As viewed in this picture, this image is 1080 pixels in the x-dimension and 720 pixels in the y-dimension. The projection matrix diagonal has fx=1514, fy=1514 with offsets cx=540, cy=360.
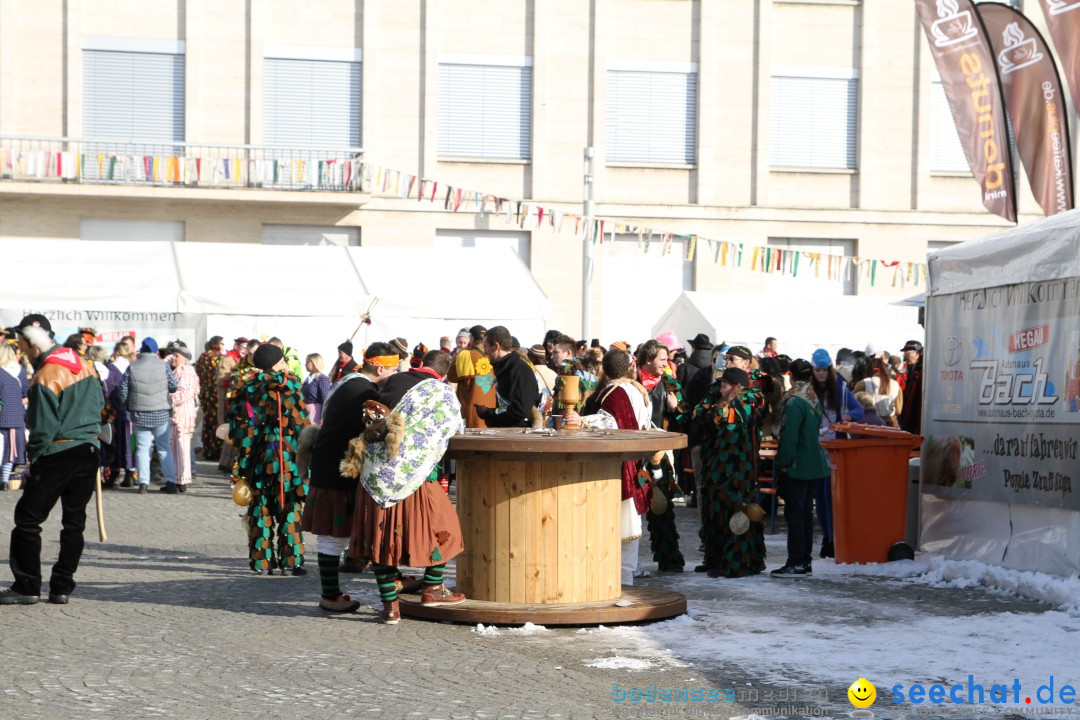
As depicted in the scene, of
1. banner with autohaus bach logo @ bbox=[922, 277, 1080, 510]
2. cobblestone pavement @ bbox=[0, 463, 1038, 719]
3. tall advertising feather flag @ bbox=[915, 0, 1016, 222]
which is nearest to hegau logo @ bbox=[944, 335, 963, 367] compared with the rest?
banner with autohaus bach logo @ bbox=[922, 277, 1080, 510]

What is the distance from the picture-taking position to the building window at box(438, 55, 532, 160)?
114 ft

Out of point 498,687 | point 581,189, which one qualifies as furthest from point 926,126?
point 498,687

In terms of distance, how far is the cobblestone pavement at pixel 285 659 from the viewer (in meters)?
6.77

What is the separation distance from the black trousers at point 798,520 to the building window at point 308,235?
23.7 meters

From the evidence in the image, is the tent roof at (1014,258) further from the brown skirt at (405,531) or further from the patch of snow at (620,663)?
the brown skirt at (405,531)

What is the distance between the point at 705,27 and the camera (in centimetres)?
3534

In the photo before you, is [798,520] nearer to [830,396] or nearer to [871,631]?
[830,396]

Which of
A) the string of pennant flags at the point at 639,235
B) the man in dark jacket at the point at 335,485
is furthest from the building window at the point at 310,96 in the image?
the man in dark jacket at the point at 335,485

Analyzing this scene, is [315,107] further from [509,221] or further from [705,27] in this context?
[705,27]

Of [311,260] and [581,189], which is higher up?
[581,189]

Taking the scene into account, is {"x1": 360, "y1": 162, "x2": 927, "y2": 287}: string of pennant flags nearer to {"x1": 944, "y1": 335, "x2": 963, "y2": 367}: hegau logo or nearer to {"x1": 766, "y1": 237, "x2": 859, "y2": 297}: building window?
{"x1": 766, "y1": 237, "x2": 859, "y2": 297}: building window

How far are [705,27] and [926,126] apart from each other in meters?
5.84

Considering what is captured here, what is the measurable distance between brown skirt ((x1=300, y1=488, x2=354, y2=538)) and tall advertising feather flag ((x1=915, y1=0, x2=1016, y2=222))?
7.98m

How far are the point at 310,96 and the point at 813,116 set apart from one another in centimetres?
1179
